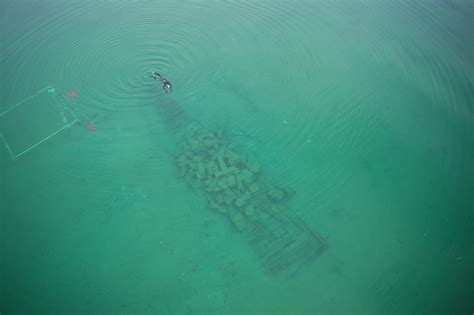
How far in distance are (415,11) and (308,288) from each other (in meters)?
8.29

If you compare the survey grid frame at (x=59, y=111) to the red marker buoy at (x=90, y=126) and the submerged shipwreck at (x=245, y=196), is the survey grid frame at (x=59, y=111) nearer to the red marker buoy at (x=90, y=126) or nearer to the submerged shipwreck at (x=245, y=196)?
the red marker buoy at (x=90, y=126)

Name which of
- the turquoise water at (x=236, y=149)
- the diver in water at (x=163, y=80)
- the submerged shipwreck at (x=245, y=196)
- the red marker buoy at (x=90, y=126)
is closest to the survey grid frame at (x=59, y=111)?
the turquoise water at (x=236, y=149)

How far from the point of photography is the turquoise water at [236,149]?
4.70 meters

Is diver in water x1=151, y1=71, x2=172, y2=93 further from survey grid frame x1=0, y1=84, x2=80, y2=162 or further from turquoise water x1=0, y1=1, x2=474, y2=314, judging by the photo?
survey grid frame x1=0, y1=84, x2=80, y2=162

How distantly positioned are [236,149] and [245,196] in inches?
41.9

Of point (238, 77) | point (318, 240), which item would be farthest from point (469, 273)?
point (238, 77)

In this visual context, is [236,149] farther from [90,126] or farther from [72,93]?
[72,93]

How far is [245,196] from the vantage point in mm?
5465

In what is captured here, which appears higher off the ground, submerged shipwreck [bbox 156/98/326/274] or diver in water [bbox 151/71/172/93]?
diver in water [bbox 151/71/172/93]

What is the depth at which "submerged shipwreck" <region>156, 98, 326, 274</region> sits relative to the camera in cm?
495

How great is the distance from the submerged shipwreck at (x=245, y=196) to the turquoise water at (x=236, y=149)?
148 millimetres

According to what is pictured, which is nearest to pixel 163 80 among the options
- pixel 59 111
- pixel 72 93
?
Answer: pixel 72 93

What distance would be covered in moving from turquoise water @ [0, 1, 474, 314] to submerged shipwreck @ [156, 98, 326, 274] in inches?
5.8

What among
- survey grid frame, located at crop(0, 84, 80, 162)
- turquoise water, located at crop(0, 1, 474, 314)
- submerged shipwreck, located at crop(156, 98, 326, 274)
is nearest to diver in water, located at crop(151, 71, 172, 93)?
turquoise water, located at crop(0, 1, 474, 314)
